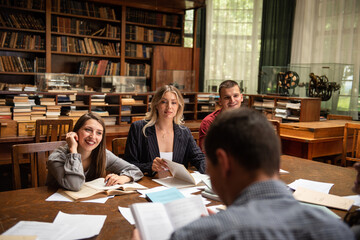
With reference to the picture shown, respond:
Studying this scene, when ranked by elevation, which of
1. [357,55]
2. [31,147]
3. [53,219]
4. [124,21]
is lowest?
[53,219]

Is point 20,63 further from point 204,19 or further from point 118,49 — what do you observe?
point 204,19

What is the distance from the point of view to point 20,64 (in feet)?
19.4

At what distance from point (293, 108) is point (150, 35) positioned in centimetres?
349

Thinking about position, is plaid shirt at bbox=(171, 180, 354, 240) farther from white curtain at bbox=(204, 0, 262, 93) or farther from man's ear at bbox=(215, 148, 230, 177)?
white curtain at bbox=(204, 0, 262, 93)

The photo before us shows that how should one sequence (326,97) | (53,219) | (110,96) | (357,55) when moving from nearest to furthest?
(53,219) → (110,96) → (326,97) → (357,55)

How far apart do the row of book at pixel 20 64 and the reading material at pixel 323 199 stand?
5428 millimetres

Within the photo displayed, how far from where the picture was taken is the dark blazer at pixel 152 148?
8.14ft

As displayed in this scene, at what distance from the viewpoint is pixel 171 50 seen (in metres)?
7.09

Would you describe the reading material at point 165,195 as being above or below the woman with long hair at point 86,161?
below

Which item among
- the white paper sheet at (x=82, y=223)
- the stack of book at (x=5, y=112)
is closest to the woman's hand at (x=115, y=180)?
the white paper sheet at (x=82, y=223)

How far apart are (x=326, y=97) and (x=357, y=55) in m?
1.16

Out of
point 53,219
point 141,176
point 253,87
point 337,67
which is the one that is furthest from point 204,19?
point 53,219

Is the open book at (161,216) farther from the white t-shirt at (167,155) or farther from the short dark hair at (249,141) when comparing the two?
the white t-shirt at (167,155)

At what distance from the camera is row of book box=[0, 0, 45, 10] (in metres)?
5.71
